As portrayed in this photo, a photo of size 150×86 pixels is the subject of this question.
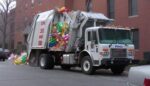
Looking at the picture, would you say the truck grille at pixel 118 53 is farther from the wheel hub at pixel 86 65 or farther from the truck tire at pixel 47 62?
the truck tire at pixel 47 62

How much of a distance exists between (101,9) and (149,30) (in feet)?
26.5

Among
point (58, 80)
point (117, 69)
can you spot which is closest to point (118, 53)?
point (117, 69)

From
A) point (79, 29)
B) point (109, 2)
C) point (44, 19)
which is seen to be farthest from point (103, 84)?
point (109, 2)

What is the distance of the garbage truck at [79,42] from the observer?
2061cm

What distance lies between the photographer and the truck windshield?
67.7 ft

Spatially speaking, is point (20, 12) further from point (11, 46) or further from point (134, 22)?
point (134, 22)

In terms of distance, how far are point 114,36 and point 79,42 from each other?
2.47 meters

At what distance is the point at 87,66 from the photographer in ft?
69.2

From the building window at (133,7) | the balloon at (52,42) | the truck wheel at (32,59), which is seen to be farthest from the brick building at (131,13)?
the balloon at (52,42)

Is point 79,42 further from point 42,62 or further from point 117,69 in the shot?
point 42,62

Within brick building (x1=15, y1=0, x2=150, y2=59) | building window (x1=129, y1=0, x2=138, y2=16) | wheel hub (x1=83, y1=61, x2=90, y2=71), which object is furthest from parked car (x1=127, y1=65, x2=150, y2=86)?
building window (x1=129, y1=0, x2=138, y2=16)

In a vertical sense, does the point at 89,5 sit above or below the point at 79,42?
above

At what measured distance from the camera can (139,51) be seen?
1267 inches

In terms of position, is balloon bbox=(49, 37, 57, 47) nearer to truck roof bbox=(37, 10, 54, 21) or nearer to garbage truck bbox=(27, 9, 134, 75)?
garbage truck bbox=(27, 9, 134, 75)
